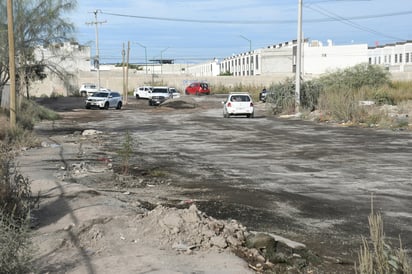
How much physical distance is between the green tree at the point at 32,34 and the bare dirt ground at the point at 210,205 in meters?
23.0

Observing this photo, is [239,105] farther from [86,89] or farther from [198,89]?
[86,89]

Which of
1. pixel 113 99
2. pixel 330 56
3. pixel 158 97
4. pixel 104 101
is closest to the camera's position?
pixel 104 101

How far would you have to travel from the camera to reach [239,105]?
37.8 meters

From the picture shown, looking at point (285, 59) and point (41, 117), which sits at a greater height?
point (285, 59)

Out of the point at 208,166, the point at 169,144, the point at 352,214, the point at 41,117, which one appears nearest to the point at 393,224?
the point at 352,214

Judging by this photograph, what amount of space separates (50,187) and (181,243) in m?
4.03

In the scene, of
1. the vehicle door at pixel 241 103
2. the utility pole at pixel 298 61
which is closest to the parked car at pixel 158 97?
the vehicle door at pixel 241 103

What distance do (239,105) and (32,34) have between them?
16321 mm

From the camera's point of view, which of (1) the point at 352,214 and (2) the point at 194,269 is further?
(1) the point at 352,214

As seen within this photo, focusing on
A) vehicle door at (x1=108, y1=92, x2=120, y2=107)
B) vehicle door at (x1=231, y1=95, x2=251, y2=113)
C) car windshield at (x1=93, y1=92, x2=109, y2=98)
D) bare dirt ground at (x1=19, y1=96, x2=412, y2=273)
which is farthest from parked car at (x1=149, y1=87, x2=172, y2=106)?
bare dirt ground at (x1=19, y1=96, x2=412, y2=273)

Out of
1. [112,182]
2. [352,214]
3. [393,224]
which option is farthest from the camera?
[112,182]

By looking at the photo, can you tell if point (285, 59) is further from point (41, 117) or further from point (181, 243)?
point (181, 243)

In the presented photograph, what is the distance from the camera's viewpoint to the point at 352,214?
8.51m

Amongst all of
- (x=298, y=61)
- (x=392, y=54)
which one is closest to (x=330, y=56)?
(x=392, y=54)
